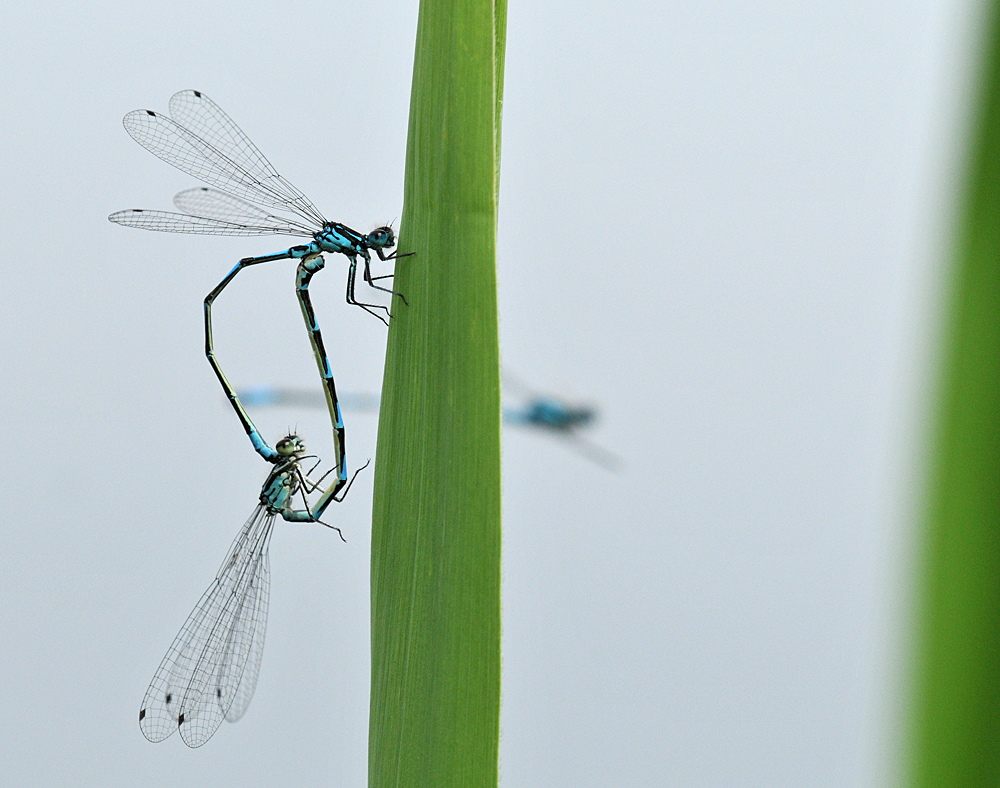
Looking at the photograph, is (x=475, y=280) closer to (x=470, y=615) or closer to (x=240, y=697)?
(x=470, y=615)

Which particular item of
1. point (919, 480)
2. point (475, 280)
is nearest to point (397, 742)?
point (475, 280)

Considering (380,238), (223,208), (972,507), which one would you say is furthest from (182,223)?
(972,507)

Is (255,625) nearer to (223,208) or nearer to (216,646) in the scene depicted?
(216,646)

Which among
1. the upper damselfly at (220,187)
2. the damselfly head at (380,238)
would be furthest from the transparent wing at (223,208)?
the damselfly head at (380,238)

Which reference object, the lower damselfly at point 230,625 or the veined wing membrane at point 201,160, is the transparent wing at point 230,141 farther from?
the lower damselfly at point 230,625

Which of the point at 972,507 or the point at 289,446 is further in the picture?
the point at 289,446

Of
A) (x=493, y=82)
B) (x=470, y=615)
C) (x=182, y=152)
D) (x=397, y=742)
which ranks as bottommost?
(x=397, y=742)

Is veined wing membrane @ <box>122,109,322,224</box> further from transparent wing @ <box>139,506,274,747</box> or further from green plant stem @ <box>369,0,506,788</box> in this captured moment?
green plant stem @ <box>369,0,506,788</box>
